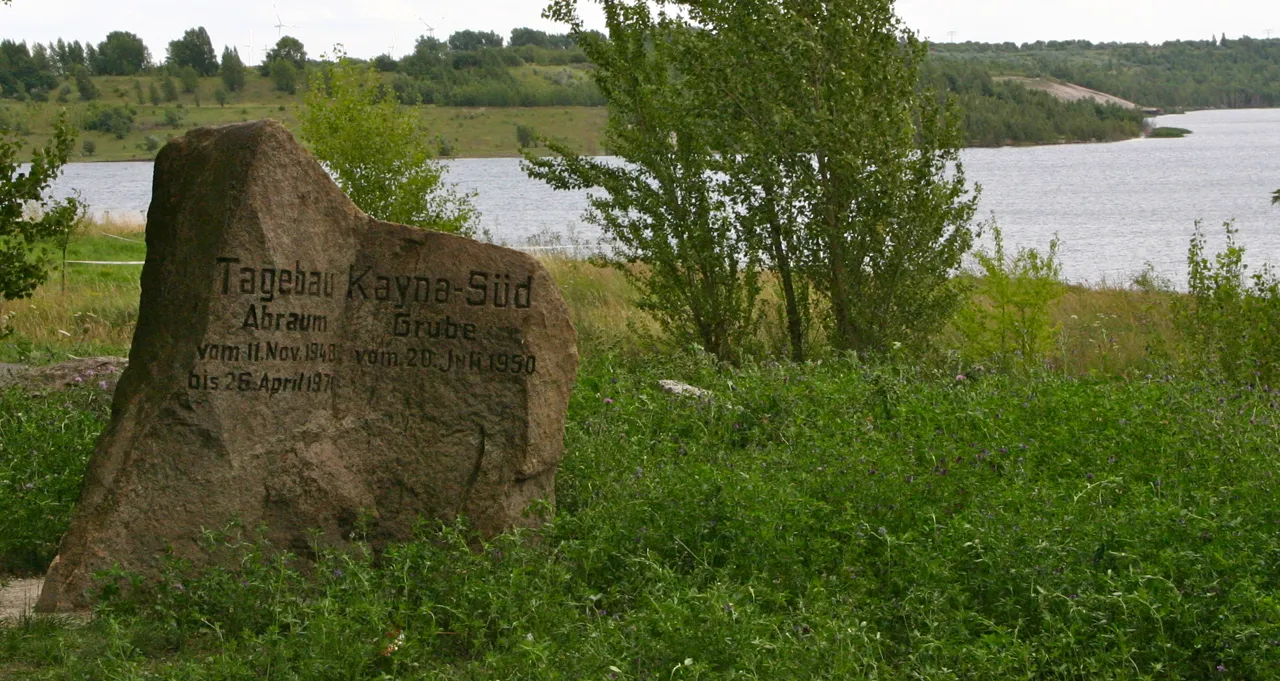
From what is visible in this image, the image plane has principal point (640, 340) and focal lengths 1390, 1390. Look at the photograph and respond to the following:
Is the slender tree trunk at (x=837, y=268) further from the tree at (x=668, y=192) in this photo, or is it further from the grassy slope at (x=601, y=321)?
the tree at (x=668, y=192)

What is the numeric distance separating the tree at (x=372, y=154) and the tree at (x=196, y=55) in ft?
255

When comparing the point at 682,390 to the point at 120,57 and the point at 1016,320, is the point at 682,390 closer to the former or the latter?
the point at 1016,320

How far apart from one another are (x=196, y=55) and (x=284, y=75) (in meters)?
19.3

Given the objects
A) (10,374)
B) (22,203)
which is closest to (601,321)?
(10,374)

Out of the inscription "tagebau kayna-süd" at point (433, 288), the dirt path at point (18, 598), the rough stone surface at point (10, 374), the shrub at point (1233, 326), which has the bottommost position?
the dirt path at point (18, 598)

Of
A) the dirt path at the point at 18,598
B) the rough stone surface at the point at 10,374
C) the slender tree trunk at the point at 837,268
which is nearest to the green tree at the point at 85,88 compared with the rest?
the rough stone surface at the point at 10,374

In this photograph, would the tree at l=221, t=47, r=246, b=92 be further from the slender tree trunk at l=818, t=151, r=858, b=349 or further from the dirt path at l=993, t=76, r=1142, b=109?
the slender tree trunk at l=818, t=151, r=858, b=349

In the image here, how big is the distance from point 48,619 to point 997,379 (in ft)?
21.3

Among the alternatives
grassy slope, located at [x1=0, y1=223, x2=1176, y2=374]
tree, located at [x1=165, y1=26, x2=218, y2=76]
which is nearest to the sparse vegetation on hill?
tree, located at [x1=165, y1=26, x2=218, y2=76]

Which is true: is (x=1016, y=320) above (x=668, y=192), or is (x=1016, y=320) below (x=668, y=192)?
below

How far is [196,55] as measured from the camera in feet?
306

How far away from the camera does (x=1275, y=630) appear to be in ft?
17.5

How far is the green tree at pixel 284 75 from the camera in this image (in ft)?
250

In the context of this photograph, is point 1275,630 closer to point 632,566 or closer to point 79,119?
point 632,566
